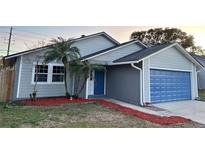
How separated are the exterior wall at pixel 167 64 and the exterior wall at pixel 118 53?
295 cm

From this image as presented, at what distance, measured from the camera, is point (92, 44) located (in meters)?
14.9

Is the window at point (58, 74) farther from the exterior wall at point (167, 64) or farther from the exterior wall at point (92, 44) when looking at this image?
the exterior wall at point (167, 64)

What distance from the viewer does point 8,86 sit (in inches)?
448

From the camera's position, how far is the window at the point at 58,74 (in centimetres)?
1288

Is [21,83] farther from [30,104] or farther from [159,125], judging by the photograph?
[159,125]

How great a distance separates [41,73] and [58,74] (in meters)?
1.23

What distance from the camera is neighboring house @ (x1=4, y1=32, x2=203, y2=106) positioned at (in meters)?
11.3

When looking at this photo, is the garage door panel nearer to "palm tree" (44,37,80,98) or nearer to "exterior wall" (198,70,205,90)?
"palm tree" (44,37,80,98)

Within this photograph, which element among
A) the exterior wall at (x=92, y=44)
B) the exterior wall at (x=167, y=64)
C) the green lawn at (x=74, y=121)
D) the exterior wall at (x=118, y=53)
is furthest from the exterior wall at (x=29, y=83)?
the green lawn at (x=74, y=121)
